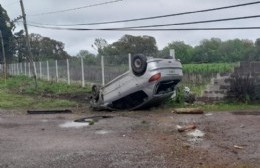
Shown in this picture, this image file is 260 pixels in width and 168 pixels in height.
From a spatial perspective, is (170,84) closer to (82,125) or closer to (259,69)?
(259,69)

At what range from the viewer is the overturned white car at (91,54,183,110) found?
1353 centimetres

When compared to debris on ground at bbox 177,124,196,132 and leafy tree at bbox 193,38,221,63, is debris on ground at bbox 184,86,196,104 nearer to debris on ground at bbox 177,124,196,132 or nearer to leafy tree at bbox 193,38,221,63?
debris on ground at bbox 177,124,196,132

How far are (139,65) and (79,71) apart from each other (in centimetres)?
1156

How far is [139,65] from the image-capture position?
13586 millimetres

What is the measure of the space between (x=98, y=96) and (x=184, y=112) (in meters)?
3.22

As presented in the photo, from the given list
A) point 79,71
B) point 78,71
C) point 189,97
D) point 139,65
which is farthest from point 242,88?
point 78,71

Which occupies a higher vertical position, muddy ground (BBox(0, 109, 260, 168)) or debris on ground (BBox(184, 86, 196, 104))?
debris on ground (BBox(184, 86, 196, 104))

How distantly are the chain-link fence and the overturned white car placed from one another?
4084mm

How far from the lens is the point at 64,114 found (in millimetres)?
14242

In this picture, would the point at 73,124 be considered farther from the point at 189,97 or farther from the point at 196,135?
the point at 189,97

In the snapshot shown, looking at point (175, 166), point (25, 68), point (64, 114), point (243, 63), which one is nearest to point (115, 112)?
point (64, 114)

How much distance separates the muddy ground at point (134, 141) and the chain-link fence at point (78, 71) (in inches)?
285

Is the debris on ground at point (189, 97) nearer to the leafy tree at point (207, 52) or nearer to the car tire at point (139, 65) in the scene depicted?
the car tire at point (139, 65)

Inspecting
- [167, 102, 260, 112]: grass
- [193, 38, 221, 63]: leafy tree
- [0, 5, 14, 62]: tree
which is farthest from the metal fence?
[0, 5, 14, 62]: tree
